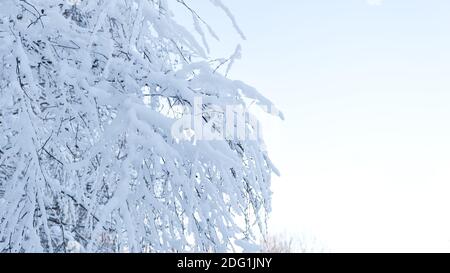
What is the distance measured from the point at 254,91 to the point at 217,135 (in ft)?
1.13

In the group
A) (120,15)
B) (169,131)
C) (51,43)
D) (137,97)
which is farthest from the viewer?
(120,15)

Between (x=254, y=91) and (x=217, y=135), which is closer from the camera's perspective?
(x=217, y=135)

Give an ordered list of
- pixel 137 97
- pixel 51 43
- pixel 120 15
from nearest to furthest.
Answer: pixel 137 97 < pixel 51 43 < pixel 120 15

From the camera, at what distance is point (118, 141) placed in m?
2.42

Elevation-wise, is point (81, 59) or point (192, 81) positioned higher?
point (81, 59)

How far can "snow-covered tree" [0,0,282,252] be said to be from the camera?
2.23 meters

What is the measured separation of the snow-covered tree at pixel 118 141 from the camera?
2234mm

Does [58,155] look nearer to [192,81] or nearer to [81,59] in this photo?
[81,59]
